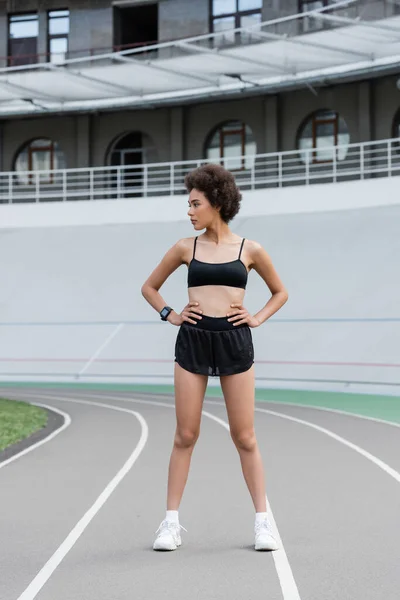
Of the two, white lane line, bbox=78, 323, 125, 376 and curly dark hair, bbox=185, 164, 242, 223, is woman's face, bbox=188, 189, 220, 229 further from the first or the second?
white lane line, bbox=78, 323, 125, 376

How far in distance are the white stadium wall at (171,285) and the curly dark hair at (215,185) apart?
1726 cm

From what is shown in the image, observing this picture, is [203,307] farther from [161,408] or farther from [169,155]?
[169,155]

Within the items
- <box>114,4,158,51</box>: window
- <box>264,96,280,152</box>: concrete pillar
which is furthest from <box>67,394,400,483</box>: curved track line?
<box>114,4,158,51</box>: window

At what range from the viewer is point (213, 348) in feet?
19.2

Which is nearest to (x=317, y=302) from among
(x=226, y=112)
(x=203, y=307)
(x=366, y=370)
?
(x=366, y=370)

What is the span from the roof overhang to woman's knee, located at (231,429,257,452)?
24400 millimetres

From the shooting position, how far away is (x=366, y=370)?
2345cm

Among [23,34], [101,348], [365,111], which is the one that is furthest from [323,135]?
[23,34]

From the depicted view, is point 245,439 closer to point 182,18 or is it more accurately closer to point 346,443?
point 346,443

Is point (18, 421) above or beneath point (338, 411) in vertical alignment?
above

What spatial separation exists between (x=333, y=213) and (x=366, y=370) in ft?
21.2

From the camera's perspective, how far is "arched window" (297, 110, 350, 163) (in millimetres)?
34281

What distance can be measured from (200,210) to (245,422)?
1343 mm

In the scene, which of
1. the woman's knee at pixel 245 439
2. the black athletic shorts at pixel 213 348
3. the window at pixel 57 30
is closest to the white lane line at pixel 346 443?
the woman's knee at pixel 245 439
